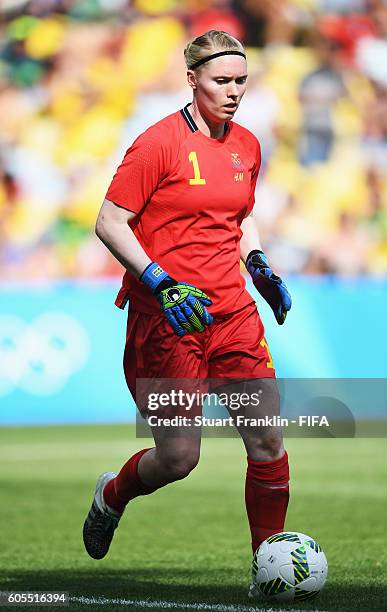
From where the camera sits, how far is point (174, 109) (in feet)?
48.6

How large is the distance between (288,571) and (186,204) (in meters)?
1.46

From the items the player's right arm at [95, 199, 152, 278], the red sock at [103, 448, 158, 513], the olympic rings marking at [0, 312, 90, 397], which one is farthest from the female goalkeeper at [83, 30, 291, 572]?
the olympic rings marking at [0, 312, 90, 397]

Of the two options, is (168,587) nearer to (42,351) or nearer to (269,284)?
(269,284)

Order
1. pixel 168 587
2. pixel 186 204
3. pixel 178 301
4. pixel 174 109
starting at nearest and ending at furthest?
pixel 178 301
pixel 186 204
pixel 168 587
pixel 174 109

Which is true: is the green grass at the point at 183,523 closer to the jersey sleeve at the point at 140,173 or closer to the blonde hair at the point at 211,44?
the jersey sleeve at the point at 140,173

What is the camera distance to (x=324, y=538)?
6312 millimetres

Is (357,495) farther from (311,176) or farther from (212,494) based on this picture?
(311,176)

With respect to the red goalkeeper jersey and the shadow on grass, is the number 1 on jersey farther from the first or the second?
the shadow on grass

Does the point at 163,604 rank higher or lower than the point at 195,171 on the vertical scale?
lower

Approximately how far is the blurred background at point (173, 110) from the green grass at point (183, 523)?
320 cm

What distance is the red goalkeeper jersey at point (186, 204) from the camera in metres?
4.62

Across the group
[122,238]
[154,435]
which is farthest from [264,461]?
[122,238]

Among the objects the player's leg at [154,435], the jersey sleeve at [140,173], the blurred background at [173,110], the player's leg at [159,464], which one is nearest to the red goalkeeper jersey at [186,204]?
the jersey sleeve at [140,173]

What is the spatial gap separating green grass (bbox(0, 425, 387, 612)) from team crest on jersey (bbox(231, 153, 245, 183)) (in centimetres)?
167
